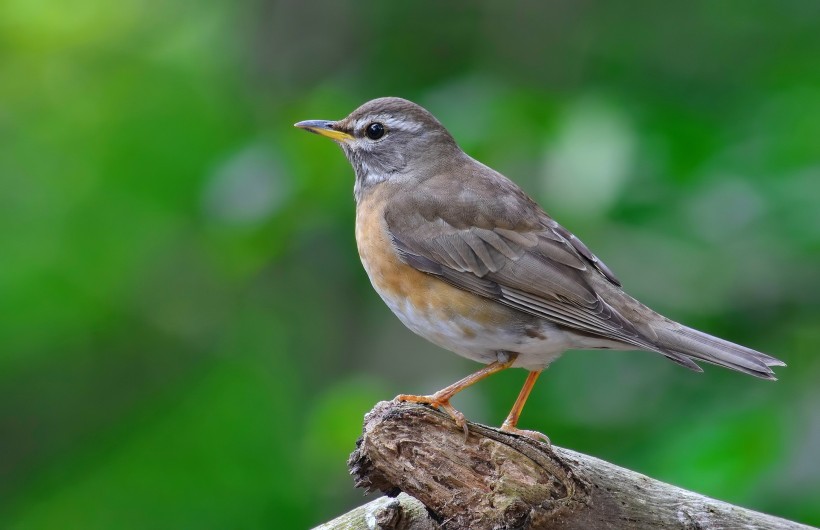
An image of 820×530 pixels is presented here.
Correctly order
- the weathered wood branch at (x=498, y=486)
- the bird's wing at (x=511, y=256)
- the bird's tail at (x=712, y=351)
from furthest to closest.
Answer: the bird's wing at (x=511, y=256)
the bird's tail at (x=712, y=351)
the weathered wood branch at (x=498, y=486)

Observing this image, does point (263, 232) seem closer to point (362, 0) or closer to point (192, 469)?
point (192, 469)

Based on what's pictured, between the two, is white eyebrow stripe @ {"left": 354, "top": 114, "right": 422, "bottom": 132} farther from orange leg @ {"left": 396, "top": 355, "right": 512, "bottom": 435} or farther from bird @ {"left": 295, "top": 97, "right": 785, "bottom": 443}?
orange leg @ {"left": 396, "top": 355, "right": 512, "bottom": 435}

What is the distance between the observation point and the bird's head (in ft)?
21.0

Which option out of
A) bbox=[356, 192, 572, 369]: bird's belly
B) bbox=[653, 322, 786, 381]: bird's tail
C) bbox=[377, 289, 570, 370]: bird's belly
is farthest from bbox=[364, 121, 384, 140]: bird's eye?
bbox=[653, 322, 786, 381]: bird's tail

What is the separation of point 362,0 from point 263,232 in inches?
111

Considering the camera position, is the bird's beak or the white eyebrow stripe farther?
the white eyebrow stripe

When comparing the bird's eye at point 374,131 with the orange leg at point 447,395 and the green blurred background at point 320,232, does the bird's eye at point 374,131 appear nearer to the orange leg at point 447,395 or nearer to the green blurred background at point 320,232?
the green blurred background at point 320,232

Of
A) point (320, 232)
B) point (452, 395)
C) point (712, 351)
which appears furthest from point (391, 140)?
point (712, 351)

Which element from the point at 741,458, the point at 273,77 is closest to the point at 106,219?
the point at 273,77

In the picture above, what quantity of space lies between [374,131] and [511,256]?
1396mm

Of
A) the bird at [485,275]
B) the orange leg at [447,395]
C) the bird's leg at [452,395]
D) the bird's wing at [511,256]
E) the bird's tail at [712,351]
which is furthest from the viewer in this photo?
the bird's wing at [511,256]

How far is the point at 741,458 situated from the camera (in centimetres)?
511

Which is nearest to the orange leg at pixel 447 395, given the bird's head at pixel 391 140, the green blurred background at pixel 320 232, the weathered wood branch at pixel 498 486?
the weathered wood branch at pixel 498 486

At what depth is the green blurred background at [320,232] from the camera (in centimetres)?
578
